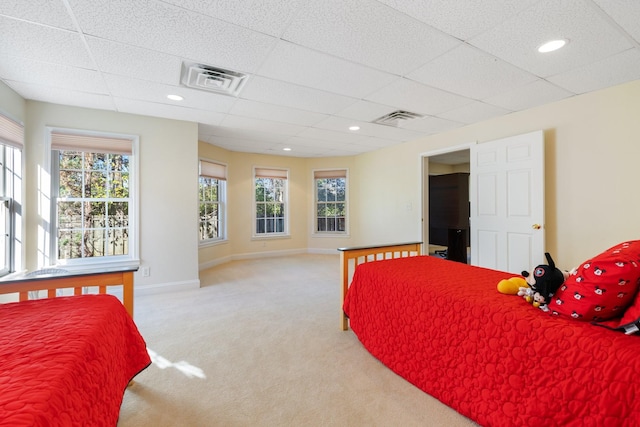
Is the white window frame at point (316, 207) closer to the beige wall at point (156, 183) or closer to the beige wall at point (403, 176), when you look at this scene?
the beige wall at point (403, 176)

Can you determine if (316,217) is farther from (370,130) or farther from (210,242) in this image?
(370,130)

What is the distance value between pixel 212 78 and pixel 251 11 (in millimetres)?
1109

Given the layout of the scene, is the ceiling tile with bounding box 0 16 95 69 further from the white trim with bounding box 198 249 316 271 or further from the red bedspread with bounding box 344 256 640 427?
the white trim with bounding box 198 249 316 271

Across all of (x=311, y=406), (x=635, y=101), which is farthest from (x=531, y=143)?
(x=311, y=406)

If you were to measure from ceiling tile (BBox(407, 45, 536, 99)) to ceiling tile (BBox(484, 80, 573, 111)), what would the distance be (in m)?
0.15

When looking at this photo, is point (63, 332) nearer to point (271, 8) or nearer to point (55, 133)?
point (271, 8)

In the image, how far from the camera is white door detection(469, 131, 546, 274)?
3.26m

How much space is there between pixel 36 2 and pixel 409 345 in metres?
3.12

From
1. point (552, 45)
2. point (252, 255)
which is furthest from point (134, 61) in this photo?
point (252, 255)

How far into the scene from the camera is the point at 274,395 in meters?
1.75

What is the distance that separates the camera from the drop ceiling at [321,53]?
5.65ft

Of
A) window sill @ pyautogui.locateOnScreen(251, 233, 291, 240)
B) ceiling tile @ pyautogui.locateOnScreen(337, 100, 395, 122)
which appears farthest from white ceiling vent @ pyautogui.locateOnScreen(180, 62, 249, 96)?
window sill @ pyautogui.locateOnScreen(251, 233, 291, 240)

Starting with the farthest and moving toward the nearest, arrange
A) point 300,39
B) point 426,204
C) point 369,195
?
point 369,195 < point 426,204 < point 300,39

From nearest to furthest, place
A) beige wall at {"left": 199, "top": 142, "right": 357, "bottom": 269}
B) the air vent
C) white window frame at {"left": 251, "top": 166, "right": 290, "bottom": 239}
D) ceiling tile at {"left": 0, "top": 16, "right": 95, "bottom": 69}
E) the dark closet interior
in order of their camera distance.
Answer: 1. ceiling tile at {"left": 0, "top": 16, "right": 95, "bottom": 69}
2. the air vent
3. the dark closet interior
4. beige wall at {"left": 199, "top": 142, "right": 357, "bottom": 269}
5. white window frame at {"left": 251, "top": 166, "right": 290, "bottom": 239}
